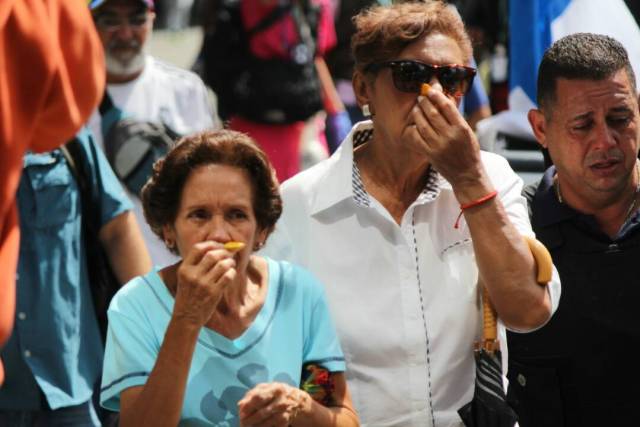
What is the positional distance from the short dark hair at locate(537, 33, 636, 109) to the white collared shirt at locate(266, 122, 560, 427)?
1.26ft

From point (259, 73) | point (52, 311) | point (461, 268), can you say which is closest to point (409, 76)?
point (461, 268)

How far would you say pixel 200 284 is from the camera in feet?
10.8

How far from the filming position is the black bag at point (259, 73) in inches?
337

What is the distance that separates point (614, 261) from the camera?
4055mm

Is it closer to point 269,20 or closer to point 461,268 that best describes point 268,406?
point 461,268

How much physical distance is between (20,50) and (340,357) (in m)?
1.39

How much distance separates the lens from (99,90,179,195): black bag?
230 inches

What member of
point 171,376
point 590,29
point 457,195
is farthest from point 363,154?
point 590,29

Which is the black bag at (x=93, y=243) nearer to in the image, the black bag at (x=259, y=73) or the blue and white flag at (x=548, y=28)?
the blue and white flag at (x=548, y=28)

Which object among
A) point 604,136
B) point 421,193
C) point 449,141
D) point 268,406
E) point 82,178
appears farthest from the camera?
point 82,178

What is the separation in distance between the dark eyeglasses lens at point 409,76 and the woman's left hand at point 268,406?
90 centimetres

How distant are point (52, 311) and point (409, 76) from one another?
1425 mm

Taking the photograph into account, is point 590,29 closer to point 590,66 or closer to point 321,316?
point 590,66

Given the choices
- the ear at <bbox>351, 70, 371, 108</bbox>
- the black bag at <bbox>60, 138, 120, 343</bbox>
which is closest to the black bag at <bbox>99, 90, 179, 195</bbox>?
the black bag at <bbox>60, 138, 120, 343</bbox>
